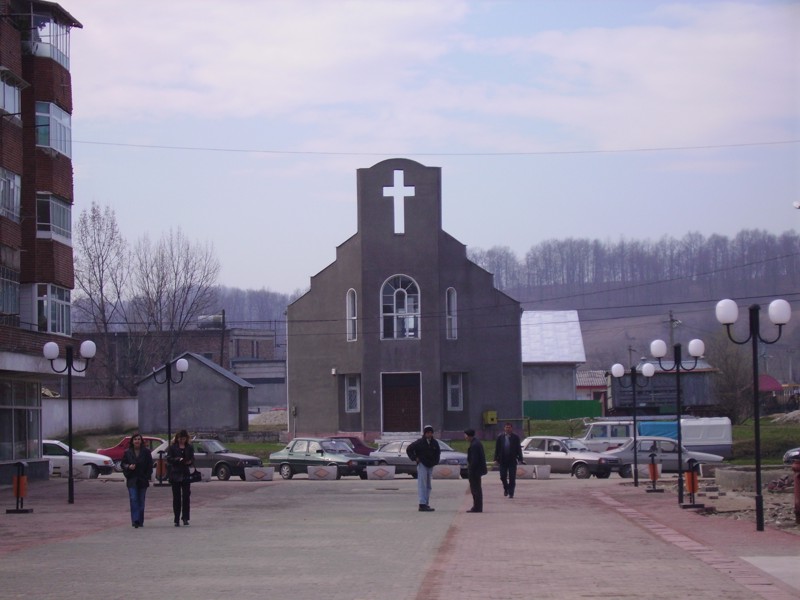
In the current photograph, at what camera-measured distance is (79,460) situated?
41.0 meters

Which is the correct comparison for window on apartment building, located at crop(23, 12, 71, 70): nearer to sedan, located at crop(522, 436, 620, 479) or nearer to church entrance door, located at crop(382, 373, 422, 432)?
sedan, located at crop(522, 436, 620, 479)

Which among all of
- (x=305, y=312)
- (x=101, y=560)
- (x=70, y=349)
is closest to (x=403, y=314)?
(x=305, y=312)

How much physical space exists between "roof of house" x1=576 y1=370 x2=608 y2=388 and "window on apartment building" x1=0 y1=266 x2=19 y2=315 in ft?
238

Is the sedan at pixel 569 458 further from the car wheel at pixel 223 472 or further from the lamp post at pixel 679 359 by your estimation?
the lamp post at pixel 679 359

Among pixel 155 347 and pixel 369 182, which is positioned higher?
pixel 369 182

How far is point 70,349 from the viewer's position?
2778 cm

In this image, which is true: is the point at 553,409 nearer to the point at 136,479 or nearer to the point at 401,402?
the point at 401,402

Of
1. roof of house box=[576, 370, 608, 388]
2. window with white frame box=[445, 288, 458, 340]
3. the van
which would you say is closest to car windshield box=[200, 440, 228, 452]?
the van

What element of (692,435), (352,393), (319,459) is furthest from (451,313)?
(319,459)

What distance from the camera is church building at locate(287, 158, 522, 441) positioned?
5872 centimetres

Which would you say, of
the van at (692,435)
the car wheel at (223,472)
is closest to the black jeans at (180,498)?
the car wheel at (223,472)

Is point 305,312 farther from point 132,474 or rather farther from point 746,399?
point 132,474

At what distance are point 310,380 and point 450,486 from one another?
28.1 m

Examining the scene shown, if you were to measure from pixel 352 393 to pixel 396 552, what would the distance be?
147 ft
